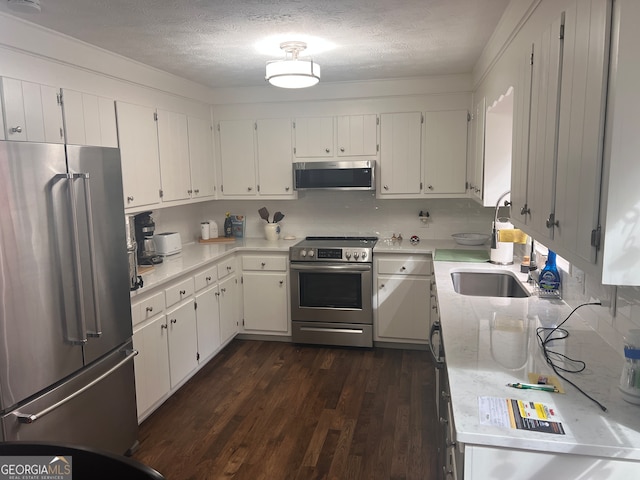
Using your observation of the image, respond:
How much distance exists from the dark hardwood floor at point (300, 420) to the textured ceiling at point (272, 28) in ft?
7.97

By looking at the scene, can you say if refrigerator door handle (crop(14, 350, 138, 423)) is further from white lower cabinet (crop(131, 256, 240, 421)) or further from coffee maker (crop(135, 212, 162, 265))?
coffee maker (crop(135, 212, 162, 265))

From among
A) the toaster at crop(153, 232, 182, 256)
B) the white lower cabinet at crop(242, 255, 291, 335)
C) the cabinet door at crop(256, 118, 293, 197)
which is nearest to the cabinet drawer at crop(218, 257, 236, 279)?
the white lower cabinet at crop(242, 255, 291, 335)

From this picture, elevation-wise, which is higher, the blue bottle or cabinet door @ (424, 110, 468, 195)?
cabinet door @ (424, 110, 468, 195)

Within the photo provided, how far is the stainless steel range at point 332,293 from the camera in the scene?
4.18 metres

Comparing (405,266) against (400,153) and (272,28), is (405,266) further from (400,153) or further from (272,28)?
(272,28)

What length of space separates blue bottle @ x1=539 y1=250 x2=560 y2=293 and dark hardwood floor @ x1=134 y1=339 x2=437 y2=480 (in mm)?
1149

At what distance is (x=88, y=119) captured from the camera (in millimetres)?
2930

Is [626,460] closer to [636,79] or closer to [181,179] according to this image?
[636,79]

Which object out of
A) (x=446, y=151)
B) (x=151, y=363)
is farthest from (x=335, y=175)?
(x=151, y=363)

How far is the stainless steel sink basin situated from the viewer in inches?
123

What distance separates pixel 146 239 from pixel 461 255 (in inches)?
100

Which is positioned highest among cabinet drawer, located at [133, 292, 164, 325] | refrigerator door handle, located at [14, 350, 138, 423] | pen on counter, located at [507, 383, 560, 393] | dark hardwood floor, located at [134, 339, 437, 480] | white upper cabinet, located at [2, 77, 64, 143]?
white upper cabinet, located at [2, 77, 64, 143]

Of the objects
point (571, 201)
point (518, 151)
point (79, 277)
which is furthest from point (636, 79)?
point (79, 277)

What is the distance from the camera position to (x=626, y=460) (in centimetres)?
121
